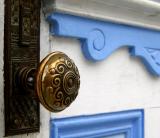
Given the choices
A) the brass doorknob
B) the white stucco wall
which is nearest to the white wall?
the white stucco wall

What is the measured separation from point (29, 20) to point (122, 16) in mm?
207

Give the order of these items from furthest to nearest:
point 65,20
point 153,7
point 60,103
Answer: point 153,7 → point 65,20 → point 60,103

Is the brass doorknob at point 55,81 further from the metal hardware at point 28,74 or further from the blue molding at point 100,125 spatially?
the blue molding at point 100,125

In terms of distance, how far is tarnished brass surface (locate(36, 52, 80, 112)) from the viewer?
1.31ft

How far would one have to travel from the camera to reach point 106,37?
617mm

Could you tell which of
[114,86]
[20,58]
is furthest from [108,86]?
[20,58]

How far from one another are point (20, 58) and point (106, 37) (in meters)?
0.19

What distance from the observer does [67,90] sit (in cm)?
41

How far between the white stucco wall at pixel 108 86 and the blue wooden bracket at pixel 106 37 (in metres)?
0.01

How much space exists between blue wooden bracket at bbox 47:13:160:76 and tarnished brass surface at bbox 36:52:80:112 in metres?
0.13

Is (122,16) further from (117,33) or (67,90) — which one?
(67,90)

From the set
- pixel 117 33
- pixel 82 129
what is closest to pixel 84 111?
pixel 82 129

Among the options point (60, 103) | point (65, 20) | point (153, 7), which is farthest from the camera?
point (153, 7)

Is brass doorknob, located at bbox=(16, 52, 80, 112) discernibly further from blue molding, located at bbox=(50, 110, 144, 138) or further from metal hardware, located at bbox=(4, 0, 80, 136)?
blue molding, located at bbox=(50, 110, 144, 138)
